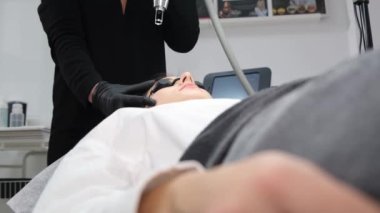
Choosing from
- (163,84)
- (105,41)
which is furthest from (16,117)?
(163,84)

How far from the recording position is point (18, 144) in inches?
79.3

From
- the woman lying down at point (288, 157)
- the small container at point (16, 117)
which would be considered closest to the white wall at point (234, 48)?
the small container at point (16, 117)

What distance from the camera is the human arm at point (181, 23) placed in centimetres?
143

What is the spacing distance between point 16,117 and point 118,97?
1.23 meters

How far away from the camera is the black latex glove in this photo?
109 cm

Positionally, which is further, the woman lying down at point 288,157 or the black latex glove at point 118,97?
the black latex glove at point 118,97

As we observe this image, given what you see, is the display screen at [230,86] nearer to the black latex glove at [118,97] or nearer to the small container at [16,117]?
the black latex glove at [118,97]

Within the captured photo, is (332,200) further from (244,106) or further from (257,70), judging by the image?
(257,70)

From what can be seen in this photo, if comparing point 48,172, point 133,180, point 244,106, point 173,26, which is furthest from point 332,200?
point 173,26

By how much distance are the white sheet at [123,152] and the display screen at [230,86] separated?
1.97 feet

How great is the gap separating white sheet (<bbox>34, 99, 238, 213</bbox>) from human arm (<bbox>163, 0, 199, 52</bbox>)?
58 centimetres

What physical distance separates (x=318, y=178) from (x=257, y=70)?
1.30 meters

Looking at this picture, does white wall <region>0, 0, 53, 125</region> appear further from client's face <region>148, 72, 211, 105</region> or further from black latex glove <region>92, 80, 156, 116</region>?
client's face <region>148, 72, 211, 105</region>

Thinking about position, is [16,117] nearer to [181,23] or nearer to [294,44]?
[181,23]
